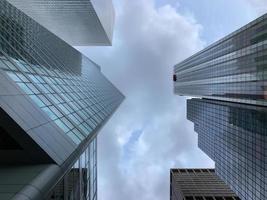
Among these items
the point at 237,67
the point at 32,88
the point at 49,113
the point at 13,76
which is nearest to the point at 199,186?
the point at 237,67

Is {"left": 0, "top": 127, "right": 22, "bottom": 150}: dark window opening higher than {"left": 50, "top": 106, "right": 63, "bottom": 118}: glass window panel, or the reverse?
{"left": 50, "top": 106, "right": 63, "bottom": 118}: glass window panel

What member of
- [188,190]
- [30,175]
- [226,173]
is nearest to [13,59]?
[30,175]

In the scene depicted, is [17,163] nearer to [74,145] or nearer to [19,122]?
[19,122]

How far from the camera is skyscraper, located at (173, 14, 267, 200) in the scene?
205ft

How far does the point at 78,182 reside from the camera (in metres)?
28.2

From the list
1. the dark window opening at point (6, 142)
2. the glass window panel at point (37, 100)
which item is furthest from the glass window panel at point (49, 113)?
the dark window opening at point (6, 142)

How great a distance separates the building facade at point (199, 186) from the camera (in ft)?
462

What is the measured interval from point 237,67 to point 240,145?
17419mm

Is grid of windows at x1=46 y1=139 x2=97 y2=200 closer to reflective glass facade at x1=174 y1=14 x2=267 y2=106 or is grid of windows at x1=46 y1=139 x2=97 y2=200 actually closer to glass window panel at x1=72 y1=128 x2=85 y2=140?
glass window panel at x1=72 y1=128 x2=85 y2=140

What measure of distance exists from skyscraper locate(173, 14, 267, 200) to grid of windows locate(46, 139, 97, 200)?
35.8m

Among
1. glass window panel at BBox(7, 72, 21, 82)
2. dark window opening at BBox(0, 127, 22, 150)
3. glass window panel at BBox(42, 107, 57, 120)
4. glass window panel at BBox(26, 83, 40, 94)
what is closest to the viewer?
dark window opening at BBox(0, 127, 22, 150)

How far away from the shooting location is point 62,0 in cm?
17650

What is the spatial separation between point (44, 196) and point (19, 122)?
424cm

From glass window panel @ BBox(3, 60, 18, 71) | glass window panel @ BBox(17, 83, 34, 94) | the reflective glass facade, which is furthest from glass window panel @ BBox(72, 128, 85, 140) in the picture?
the reflective glass facade
